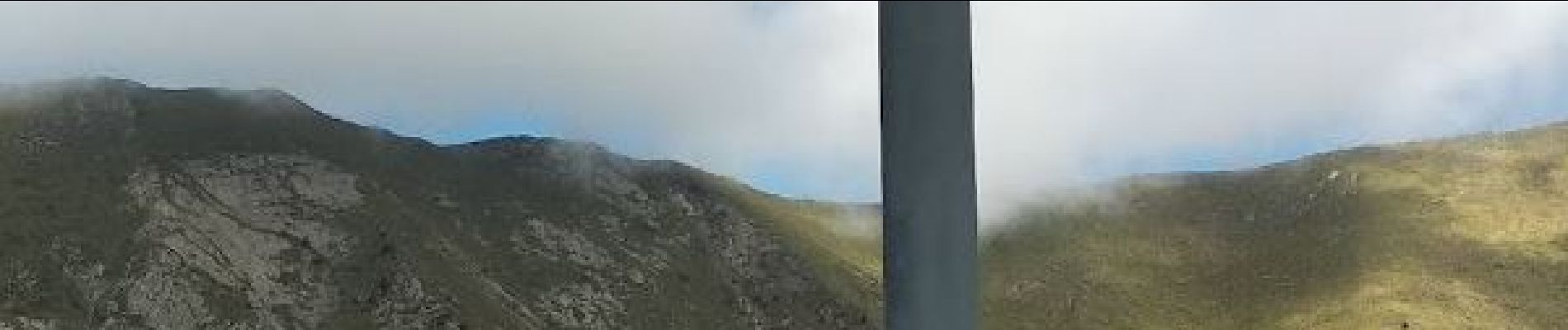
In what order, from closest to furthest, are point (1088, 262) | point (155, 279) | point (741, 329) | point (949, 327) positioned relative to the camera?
1. point (949, 327)
2. point (155, 279)
3. point (741, 329)
4. point (1088, 262)

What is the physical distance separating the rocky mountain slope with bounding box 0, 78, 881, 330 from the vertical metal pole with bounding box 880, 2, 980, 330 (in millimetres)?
117203

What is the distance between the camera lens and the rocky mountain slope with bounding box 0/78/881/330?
432 feet

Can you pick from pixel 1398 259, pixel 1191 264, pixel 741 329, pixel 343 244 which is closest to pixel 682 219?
pixel 741 329

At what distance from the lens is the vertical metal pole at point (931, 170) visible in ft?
48.3

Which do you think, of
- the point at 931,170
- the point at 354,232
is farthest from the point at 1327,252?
the point at 931,170

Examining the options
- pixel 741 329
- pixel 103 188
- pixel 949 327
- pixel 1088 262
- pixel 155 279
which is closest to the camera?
pixel 949 327

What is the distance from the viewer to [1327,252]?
174625mm

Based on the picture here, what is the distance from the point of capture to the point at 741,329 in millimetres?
151125

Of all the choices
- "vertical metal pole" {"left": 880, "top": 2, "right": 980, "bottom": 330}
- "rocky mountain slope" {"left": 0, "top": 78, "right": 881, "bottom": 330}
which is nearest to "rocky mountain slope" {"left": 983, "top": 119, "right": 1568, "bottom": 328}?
"rocky mountain slope" {"left": 0, "top": 78, "right": 881, "bottom": 330}

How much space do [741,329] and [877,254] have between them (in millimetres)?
36208

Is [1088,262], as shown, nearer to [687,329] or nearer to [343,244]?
[687,329]

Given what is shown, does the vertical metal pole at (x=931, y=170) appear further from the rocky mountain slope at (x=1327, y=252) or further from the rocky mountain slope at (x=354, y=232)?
Answer: the rocky mountain slope at (x=1327, y=252)

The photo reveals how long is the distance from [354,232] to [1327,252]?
305ft

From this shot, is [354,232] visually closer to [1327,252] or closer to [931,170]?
[1327,252]
